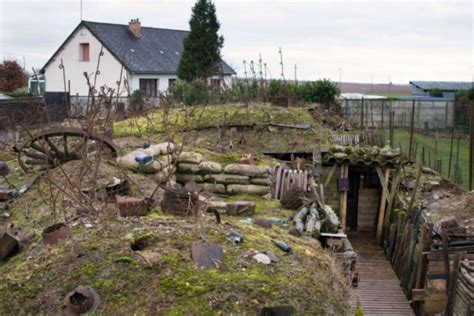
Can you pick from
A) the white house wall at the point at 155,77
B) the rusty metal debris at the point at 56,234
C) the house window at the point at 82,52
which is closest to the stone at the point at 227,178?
the rusty metal debris at the point at 56,234

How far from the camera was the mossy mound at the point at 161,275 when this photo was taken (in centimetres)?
449

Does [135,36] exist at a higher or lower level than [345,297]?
higher

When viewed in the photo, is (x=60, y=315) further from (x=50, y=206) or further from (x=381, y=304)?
(x=381, y=304)

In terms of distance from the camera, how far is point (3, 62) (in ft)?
98.8

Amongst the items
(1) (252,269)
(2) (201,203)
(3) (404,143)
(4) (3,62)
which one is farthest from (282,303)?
(4) (3,62)

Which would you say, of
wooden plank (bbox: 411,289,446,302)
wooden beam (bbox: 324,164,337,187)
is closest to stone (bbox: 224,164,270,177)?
wooden plank (bbox: 411,289,446,302)

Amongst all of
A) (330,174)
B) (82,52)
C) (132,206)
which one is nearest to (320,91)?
(330,174)

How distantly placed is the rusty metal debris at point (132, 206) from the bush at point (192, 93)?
13.1 metres

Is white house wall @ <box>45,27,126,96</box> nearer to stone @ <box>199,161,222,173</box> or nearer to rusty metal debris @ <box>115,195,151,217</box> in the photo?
stone @ <box>199,161,222,173</box>

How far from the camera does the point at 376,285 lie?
1209 cm

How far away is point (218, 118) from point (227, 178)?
567 cm

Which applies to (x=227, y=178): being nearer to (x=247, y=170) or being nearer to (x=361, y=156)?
(x=247, y=170)

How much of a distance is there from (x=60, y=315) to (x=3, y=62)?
Result: 28.5 metres

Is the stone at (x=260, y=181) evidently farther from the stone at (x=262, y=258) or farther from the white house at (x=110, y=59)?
the white house at (x=110, y=59)
